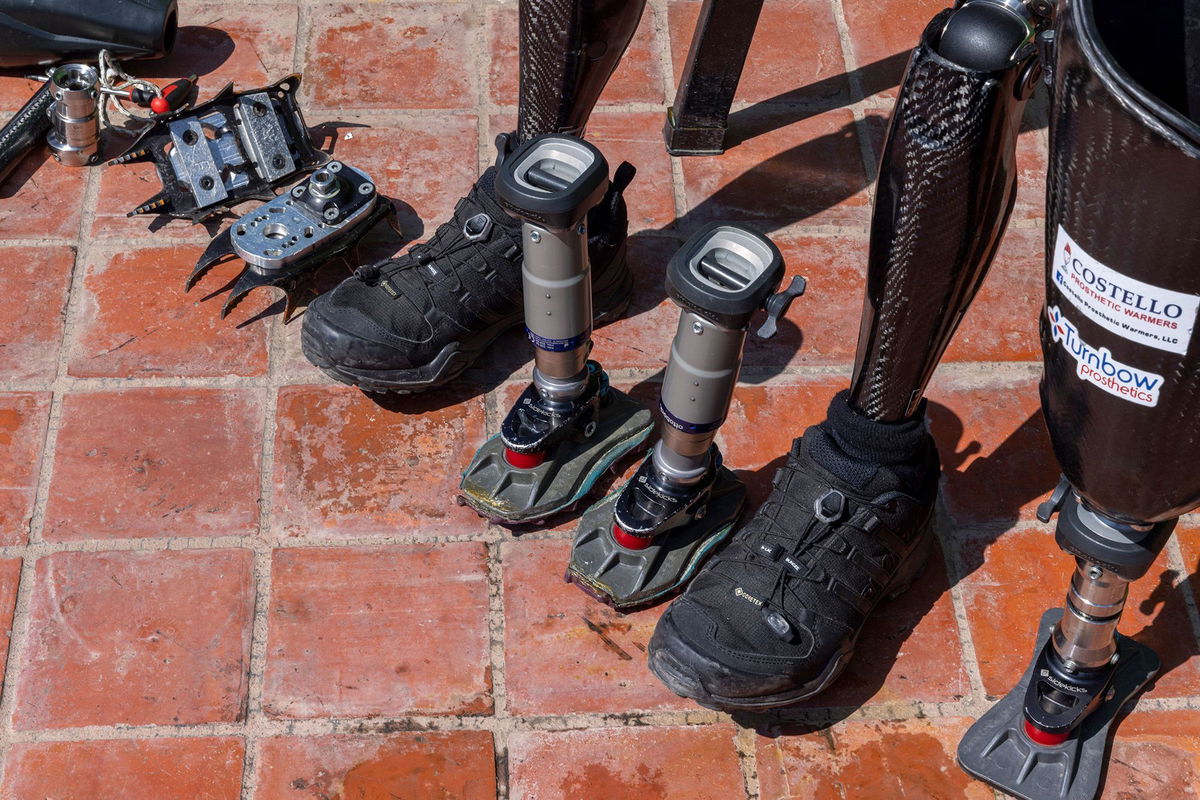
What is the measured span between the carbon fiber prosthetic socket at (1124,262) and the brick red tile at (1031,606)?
0.55 metres

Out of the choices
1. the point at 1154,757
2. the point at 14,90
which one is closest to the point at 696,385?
the point at 1154,757

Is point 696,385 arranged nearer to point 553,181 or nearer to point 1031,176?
point 553,181

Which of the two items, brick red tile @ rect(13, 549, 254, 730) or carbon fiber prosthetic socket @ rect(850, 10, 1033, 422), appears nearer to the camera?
carbon fiber prosthetic socket @ rect(850, 10, 1033, 422)

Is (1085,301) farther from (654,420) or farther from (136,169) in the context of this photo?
(136,169)

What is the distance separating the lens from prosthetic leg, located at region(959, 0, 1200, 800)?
1037 mm

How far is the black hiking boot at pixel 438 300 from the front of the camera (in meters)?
2.04

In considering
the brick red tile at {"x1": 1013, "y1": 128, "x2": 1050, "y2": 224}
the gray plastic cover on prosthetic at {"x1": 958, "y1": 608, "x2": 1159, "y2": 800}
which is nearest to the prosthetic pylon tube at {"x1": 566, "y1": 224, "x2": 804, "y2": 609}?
the gray plastic cover on prosthetic at {"x1": 958, "y1": 608, "x2": 1159, "y2": 800}

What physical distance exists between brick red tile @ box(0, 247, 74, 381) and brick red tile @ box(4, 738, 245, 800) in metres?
0.71

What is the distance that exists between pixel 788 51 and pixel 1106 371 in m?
1.76

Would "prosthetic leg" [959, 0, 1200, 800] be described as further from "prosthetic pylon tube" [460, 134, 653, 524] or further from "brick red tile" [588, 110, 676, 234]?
"brick red tile" [588, 110, 676, 234]

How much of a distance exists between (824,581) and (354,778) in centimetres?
71

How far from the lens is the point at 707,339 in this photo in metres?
1.58

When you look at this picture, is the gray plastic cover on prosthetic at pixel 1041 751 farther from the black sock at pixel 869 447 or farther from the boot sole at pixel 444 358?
the boot sole at pixel 444 358

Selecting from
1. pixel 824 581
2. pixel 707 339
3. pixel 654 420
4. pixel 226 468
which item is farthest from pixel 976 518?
pixel 226 468
